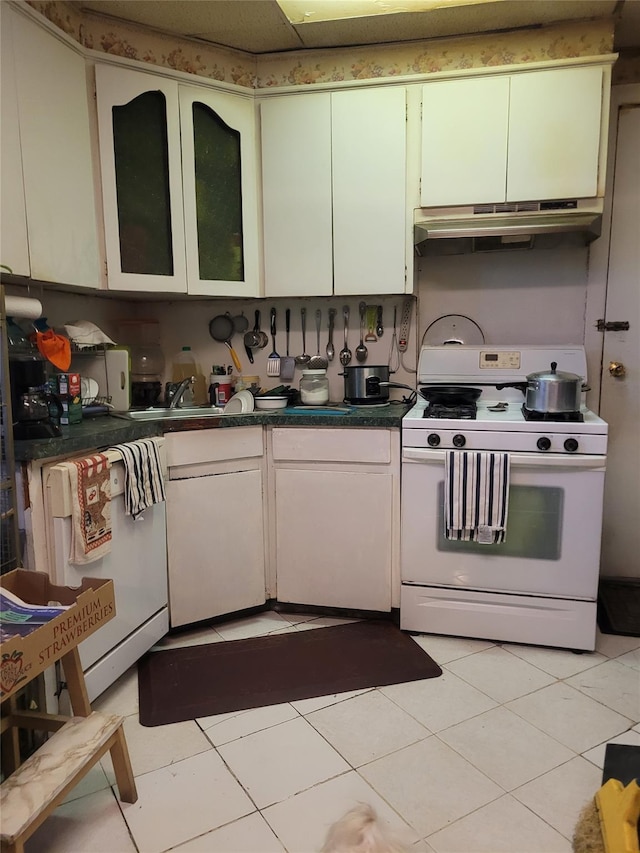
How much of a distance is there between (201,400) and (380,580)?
1.27 metres

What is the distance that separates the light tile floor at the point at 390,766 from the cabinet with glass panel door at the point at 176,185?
1613mm

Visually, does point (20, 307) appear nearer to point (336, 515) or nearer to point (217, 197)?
point (217, 197)

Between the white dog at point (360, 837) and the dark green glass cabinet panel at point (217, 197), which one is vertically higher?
the dark green glass cabinet panel at point (217, 197)

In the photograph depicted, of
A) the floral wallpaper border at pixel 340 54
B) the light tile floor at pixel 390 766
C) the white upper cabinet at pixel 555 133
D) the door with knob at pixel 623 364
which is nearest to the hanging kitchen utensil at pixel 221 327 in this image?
the floral wallpaper border at pixel 340 54

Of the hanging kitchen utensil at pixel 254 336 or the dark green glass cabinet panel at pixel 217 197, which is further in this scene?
the hanging kitchen utensil at pixel 254 336

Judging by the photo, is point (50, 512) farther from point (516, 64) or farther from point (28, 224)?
point (516, 64)

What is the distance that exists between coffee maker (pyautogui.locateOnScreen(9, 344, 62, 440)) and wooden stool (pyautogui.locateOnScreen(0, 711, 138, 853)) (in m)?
0.81

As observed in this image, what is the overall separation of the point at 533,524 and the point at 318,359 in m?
1.27

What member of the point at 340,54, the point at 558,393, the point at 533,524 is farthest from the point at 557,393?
the point at 340,54

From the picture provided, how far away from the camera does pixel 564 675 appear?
2117 millimetres

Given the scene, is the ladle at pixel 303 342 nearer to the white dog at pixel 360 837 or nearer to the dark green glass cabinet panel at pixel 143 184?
the dark green glass cabinet panel at pixel 143 184

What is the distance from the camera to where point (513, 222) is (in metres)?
2.44

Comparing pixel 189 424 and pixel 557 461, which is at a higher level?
pixel 189 424

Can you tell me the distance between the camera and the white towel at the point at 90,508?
1.74m
